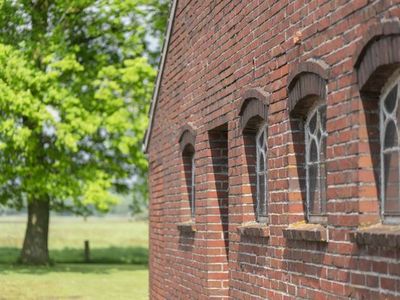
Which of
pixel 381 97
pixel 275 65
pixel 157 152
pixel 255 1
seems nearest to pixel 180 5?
pixel 157 152

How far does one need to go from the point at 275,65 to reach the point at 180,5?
4701mm

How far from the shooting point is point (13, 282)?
2419 cm

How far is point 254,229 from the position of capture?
8242mm

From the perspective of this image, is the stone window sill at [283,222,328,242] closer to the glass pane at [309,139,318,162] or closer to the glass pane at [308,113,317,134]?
the glass pane at [309,139,318,162]

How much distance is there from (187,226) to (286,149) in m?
4.07

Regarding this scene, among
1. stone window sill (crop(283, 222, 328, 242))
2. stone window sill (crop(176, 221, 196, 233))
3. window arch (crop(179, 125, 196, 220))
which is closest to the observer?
stone window sill (crop(283, 222, 328, 242))

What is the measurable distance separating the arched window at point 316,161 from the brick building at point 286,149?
0.06ft

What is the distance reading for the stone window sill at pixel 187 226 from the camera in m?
11.0

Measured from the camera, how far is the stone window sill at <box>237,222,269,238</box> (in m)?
7.97

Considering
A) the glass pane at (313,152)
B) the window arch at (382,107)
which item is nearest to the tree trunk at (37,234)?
the glass pane at (313,152)

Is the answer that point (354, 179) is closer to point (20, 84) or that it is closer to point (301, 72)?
point (301, 72)

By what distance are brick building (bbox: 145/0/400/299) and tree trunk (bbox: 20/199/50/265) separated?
19.2 metres

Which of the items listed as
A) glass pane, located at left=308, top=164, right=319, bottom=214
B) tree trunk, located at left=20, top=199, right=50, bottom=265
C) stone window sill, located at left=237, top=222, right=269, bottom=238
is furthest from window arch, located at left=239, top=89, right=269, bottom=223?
tree trunk, located at left=20, top=199, right=50, bottom=265

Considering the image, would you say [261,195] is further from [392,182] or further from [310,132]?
[392,182]
